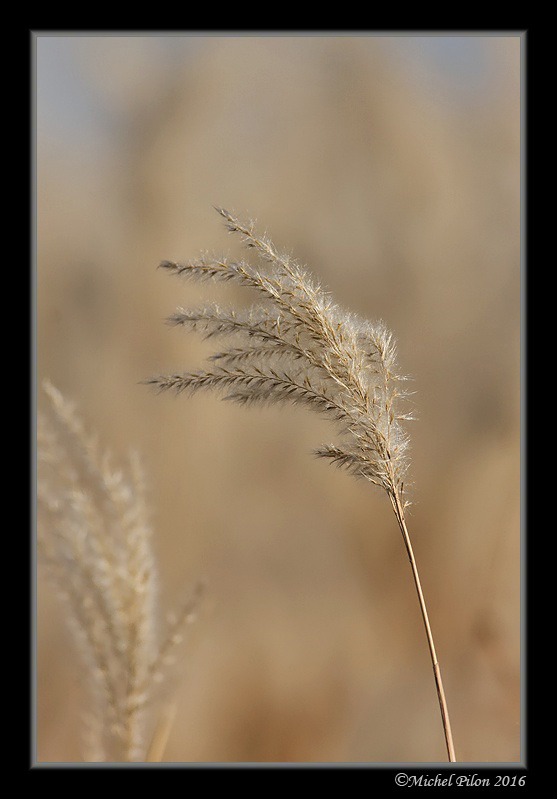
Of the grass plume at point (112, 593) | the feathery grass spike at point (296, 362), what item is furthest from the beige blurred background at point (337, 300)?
the grass plume at point (112, 593)

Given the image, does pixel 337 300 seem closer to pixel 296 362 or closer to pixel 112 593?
pixel 296 362

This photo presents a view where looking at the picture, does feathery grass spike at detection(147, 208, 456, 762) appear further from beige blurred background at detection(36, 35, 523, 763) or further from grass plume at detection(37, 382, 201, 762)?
beige blurred background at detection(36, 35, 523, 763)

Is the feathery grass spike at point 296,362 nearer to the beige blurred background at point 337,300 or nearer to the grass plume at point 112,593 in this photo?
the grass plume at point 112,593

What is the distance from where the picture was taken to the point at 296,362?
2.85 ft

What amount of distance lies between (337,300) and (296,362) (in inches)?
34.7

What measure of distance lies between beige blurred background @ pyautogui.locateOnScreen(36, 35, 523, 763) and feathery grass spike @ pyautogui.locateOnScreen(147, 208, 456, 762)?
2.73ft

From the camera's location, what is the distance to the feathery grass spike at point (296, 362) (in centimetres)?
81

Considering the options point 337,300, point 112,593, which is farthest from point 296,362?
point 337,300

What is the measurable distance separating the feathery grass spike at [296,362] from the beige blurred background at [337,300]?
0.83 metres

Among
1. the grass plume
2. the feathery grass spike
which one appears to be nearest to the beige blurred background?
the feathery grass spike
